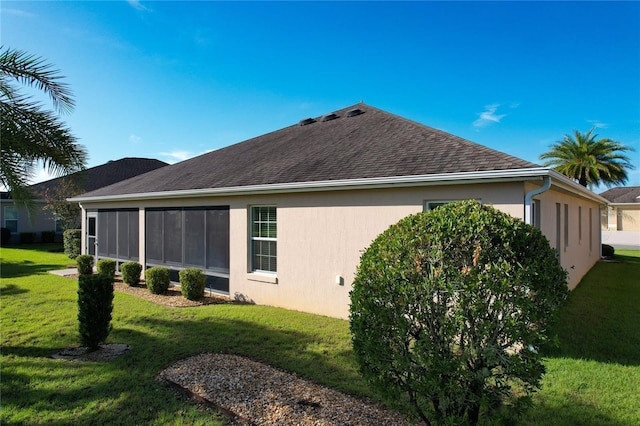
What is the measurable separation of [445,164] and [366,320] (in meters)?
4.75

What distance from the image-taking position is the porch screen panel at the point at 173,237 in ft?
38.5

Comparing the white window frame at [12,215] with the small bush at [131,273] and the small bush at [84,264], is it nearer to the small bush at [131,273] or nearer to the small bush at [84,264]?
the small bush at [84,264]

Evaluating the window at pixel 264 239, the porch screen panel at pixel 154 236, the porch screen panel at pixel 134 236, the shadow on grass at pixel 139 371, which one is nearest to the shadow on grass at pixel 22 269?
the porch screen panel at pixel 134 236

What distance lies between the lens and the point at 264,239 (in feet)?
31.7

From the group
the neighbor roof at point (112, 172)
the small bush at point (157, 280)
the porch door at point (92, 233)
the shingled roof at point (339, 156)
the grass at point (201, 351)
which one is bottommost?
the grass at point (201, 351)

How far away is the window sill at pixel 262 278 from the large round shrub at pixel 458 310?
20.1 feet

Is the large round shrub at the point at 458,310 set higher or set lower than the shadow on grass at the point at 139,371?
higher

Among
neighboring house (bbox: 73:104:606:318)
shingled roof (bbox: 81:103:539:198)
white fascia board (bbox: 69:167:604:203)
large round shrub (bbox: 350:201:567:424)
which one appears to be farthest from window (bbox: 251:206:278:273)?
large round shrub (bbox: 350:201:567:424)

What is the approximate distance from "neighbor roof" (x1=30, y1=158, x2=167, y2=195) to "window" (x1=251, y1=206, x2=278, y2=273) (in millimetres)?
23105

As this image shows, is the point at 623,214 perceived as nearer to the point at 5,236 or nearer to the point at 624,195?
the point at 624,195

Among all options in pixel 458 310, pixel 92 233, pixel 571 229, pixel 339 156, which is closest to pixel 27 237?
pixel 92 233

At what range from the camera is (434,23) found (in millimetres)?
11320

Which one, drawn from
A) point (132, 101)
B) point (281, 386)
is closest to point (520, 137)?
point (132, 101)

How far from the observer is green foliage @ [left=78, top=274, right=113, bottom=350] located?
Result: 607 cm
